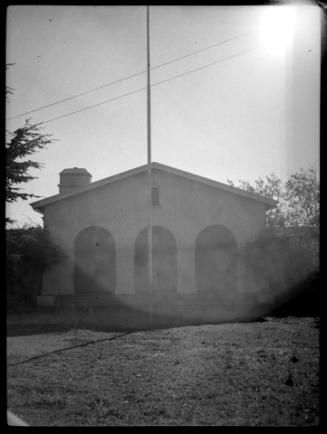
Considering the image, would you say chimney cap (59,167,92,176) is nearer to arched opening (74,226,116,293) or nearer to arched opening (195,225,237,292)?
arched opening (74,226,116,293)

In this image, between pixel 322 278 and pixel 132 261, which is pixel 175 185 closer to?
pixel 132 261

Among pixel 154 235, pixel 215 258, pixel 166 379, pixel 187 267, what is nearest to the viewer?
pixel 166 379

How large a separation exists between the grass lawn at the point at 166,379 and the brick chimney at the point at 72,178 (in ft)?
38.7

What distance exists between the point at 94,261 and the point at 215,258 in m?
4.57

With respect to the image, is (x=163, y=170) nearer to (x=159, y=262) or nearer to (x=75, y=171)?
(x=159, y=262)

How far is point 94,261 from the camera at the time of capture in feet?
47.6

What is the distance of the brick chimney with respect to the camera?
19219 millimetres

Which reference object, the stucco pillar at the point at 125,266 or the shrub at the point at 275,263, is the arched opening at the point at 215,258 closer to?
the shrub at the point at 275,263

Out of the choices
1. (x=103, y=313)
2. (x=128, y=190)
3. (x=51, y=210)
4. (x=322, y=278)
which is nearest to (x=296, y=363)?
(x=322, y=278)

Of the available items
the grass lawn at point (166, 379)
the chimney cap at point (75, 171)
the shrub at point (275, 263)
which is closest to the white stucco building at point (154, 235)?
the shrub at point (275, 263)

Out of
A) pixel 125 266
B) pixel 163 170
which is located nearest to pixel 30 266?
pixel 125 266

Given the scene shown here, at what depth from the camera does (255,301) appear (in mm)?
13352

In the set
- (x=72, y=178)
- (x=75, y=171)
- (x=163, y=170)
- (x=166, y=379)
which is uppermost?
(x=75, y=171)

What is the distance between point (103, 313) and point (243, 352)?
6518 mm
